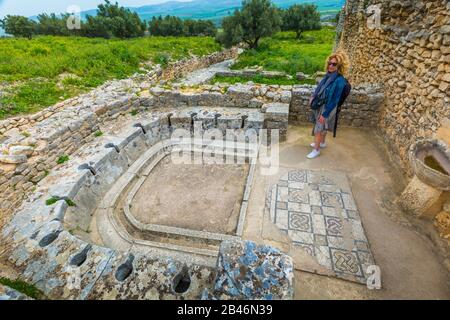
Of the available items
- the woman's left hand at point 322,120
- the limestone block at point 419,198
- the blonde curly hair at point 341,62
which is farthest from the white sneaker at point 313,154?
the limestone block at point 419,198

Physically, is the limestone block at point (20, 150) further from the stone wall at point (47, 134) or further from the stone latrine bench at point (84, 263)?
the stone latrine bench at point (84, 263)

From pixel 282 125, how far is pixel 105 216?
13.9 ft

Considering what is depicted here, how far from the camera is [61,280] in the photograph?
2535mm

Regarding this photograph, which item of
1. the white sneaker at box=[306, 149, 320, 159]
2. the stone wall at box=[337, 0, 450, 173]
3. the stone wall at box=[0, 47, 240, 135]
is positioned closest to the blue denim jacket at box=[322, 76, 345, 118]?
the white sneaker at box=[306, 149, 320, 159]

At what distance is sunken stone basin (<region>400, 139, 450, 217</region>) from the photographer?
9.87 ft

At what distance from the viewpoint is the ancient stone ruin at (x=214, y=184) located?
251 centimetres

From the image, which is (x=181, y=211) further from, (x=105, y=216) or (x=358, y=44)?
(x=358, y=44)

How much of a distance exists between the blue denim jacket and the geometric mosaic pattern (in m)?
1.28

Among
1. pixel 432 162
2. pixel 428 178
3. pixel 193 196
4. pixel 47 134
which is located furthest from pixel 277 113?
pixel 47 134

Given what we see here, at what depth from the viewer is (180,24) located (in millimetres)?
32469

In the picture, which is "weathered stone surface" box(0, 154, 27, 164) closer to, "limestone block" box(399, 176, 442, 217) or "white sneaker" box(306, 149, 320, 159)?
"white sneaker" box(306, 149, 320, 159)

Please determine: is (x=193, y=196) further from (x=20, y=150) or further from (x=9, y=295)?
(x=20, y=150)

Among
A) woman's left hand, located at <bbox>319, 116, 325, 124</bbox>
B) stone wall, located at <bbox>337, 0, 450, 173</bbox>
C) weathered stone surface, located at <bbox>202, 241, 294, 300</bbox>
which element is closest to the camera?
weathered stone surface, located at <bbox>202, 241, 294, 300</bbox>
